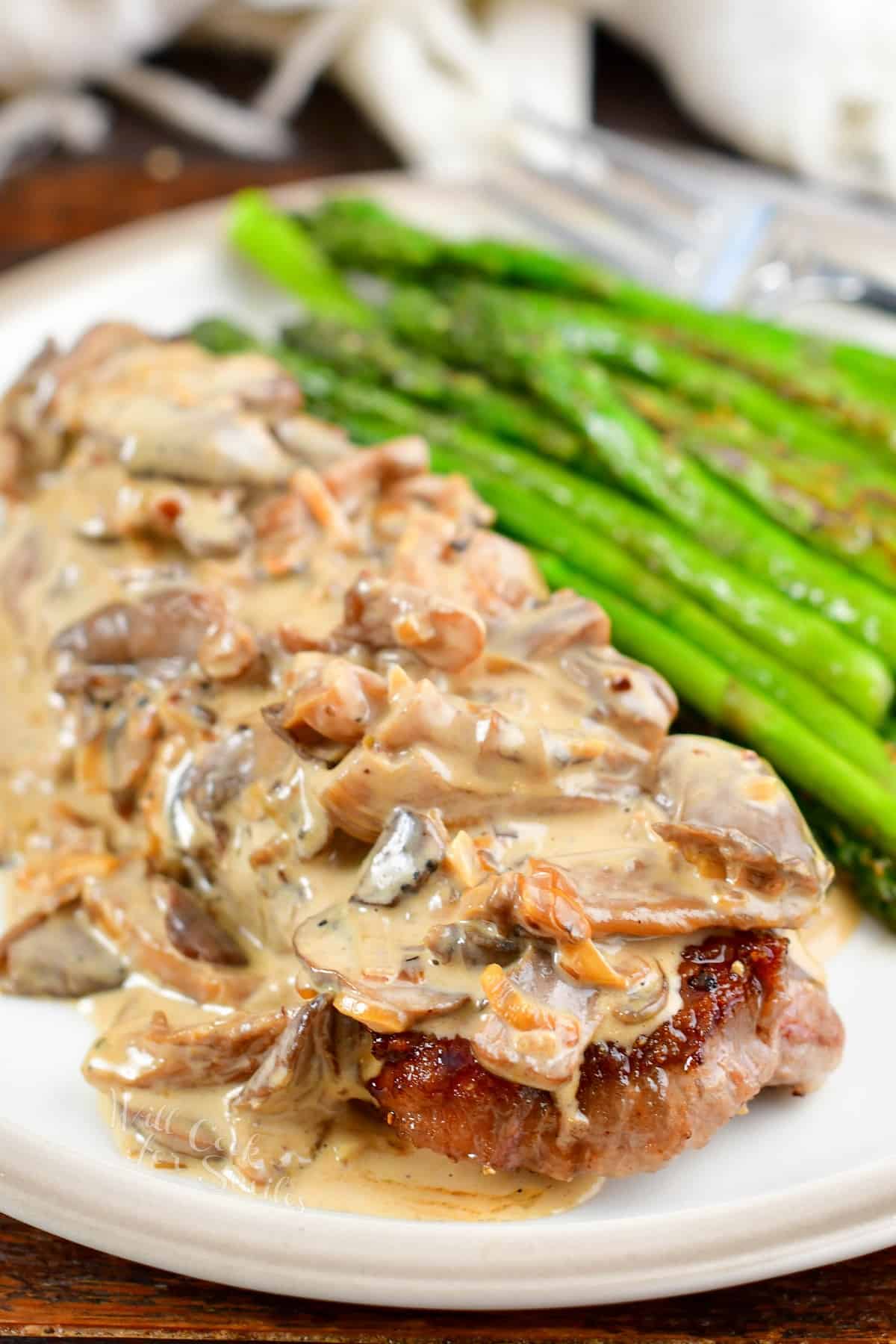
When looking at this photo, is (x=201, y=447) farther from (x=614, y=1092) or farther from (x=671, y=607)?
(x=614, y=1092)

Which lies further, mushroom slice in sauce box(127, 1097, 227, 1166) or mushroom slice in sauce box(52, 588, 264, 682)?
mushroom slice in sauce box(52, 588, 264, 682)

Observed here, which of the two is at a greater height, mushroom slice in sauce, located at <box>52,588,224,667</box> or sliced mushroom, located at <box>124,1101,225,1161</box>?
mushroom slice in sauce, located at <box>52,588,224,667</box>

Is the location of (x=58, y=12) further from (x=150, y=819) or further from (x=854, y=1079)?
(x=854, y=1079)

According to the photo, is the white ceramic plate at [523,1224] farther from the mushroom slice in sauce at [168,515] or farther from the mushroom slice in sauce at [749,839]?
the mushroom slice in sauce at [168,515]

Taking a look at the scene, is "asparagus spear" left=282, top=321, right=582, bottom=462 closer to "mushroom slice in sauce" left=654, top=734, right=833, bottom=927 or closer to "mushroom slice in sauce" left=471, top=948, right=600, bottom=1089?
"mushroom slice in sauce" left=654, top=734, right=833, bottom=927

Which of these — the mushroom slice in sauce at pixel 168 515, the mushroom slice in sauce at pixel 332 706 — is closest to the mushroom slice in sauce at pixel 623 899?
the mushroom slice in sauce at pixel 332 706

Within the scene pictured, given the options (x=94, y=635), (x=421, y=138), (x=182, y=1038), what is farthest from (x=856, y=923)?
(x=421, y=138)

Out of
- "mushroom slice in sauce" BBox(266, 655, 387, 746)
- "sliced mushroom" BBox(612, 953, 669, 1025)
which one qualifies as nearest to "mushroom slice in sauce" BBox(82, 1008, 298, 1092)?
"mushroom slice in sauce" BBox(266, 655, 387, 746)
